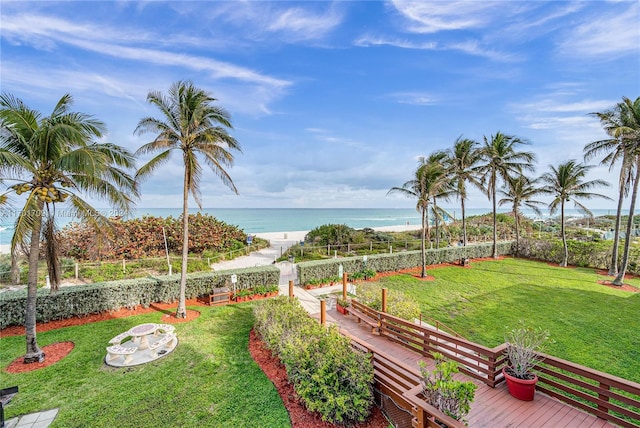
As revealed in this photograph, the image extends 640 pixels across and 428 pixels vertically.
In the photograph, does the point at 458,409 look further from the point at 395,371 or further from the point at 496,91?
the point at 496,91

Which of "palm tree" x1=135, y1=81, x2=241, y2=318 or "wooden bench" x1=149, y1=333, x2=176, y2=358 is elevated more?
"palm tree" x1=135, y1=81, x2=241, y2=318

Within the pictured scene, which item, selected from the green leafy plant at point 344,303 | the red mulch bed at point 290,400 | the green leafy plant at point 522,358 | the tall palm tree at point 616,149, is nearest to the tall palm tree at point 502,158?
the tall palm tree at point 616,149

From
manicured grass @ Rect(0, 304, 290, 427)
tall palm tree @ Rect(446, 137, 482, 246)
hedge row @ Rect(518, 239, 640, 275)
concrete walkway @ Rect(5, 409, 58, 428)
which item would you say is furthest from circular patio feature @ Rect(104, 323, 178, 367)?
hedge row @ Rect(518, 239, 640, 275)

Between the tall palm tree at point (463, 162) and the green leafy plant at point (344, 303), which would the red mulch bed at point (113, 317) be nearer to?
the green leafy plant at point (344, 303)

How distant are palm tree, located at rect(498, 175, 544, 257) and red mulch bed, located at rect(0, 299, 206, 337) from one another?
74.7 ft

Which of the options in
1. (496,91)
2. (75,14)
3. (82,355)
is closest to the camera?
(82,355)

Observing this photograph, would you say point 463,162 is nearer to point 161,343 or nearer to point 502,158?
point 502,158

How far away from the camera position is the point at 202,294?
10562 millimetres

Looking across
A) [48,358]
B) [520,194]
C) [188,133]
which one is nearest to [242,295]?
[48,358]

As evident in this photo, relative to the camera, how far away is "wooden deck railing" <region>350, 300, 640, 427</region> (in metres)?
3.45

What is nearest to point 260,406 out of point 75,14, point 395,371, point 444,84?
point 395,371

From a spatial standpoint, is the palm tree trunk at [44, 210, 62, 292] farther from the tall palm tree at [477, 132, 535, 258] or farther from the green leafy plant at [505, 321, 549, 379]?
the tall palm tree at [477, 132, 535, 258]

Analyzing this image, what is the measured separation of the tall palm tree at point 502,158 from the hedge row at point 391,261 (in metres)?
5.03

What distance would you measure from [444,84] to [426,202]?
20.5 ft
